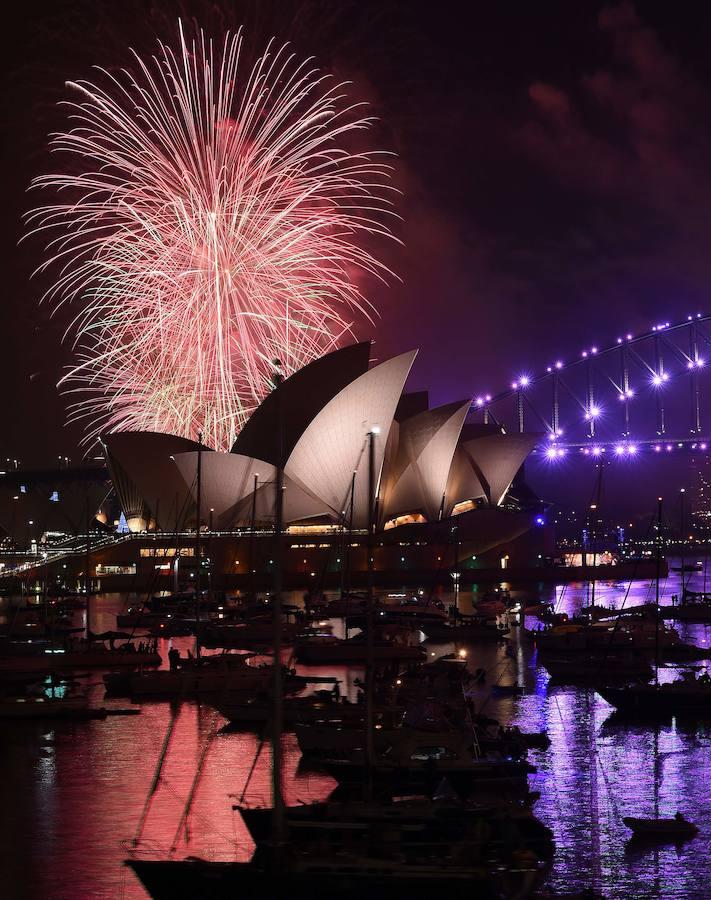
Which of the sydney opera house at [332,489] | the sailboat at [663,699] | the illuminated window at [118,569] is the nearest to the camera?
the sailboat at [663,699]

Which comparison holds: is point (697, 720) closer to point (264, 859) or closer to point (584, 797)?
point (584, 797)

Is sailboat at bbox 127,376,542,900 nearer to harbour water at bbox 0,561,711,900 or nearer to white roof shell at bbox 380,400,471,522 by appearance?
harbour water at bbox 0,561,711,900

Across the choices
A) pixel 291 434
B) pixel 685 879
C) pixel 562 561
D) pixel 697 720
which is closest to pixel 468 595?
pixel 291 434

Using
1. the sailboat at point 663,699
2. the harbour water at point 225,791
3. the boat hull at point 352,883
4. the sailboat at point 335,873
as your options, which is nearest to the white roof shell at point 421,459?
the harbour water at point 225,791

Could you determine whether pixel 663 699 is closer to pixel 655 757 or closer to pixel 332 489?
pixel 655 757

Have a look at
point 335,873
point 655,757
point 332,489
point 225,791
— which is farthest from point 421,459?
point 335,873

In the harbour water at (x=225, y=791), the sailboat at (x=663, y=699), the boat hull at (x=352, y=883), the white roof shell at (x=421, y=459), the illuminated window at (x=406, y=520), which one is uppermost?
the white roof shell at (x=421, y=459)

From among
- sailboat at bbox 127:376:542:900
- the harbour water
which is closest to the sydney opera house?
the harbour water

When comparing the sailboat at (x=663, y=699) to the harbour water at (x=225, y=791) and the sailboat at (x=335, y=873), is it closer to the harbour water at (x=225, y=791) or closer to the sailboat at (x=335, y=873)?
the harbour water at (x=225, y=791)
